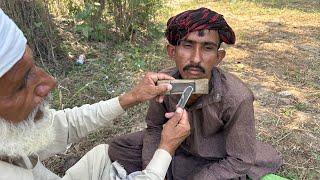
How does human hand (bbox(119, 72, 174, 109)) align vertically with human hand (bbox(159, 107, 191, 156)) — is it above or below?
above

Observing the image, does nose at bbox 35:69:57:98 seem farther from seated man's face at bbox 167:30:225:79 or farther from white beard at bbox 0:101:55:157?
seated man's face at bbox 167:30:225:79

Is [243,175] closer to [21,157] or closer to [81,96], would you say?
[21,157]

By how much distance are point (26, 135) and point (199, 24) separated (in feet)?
3.74

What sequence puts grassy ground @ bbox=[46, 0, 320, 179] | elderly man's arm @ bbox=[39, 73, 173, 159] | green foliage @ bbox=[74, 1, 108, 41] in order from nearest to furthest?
elderly man's arm @ bbox=[39, 73, 173, 159] < grassy ground @ bbox=[46, 0, 320, 179] < green foliage @ bbox=[74, 1, 108, 41]

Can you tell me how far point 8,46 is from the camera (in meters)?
1.83

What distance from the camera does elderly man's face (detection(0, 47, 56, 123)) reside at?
1.90m

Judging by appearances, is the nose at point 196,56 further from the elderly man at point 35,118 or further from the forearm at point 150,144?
the forearm at point 150,144

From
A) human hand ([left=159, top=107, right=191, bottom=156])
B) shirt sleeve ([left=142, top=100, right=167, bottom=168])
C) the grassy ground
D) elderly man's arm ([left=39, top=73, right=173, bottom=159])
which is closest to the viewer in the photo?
human hand ([left=159, top=107, right=191, bottom=156])

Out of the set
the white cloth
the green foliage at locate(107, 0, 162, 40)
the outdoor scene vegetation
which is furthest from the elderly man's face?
the green foliage at locate(107, 0, 162, 40)

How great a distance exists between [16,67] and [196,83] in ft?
3.42

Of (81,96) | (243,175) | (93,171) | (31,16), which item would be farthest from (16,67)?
(31,16)

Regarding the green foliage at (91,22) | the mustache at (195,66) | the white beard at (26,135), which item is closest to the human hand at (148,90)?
the mustache at (195,66)

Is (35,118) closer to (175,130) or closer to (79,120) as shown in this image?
(79,120)

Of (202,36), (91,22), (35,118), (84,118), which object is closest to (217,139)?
(202,36)
